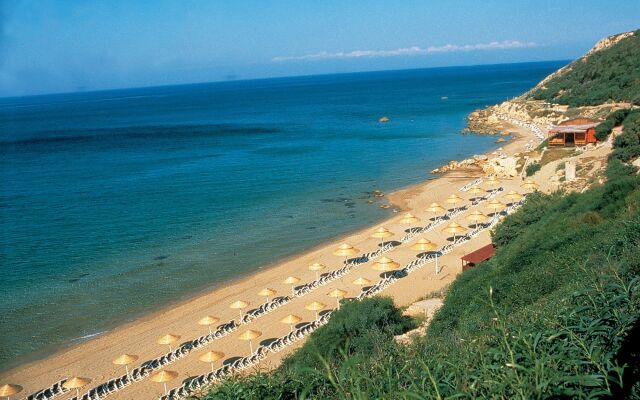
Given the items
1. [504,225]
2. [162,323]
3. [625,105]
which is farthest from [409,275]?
[625,105]

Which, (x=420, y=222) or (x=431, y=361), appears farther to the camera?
(x=420, y=222)

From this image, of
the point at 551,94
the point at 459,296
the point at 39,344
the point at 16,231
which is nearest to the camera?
the point at 459,296

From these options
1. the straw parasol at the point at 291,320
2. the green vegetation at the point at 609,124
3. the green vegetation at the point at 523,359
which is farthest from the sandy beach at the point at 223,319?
the green vegetation at the point at 609,124

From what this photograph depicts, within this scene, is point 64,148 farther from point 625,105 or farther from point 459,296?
point 459,296

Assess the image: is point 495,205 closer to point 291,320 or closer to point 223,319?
A: point 291,320

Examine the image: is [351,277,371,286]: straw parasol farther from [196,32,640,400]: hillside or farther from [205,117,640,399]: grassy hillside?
[205,117,640,399]: grassy hillside

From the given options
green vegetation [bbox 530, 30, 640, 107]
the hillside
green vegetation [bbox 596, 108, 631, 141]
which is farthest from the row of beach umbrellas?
green vegetation [bbox 530, 30, 640, 107]
